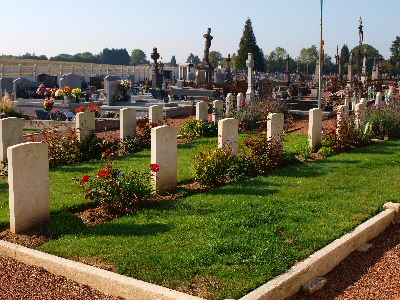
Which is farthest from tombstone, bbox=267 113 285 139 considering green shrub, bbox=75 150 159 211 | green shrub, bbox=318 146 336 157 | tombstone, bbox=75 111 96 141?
tombstone, bbox=75 111 96 141

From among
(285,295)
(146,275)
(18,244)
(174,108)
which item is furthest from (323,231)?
(174,108)

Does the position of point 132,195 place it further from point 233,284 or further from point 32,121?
point 32,121

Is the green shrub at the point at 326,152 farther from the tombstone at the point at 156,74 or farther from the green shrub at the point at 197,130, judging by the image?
the tombstone at the point at 156,74

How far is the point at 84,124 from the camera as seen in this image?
501 inches

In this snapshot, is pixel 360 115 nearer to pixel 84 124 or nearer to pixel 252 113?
pixel 252 113

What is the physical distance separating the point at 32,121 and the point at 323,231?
14282 millimetres

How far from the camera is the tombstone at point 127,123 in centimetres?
1352

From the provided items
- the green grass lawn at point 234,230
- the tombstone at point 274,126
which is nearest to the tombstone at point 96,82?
the tombstone at point 274,126

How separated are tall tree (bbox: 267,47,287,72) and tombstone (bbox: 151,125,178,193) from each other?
86.4 metres

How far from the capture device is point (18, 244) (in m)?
6.44

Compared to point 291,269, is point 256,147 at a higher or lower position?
higher

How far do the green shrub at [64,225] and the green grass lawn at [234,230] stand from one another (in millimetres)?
155

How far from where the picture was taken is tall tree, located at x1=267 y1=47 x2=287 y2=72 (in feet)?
326

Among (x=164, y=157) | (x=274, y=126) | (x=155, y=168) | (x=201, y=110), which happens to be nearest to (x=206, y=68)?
(x=201, y=110)
